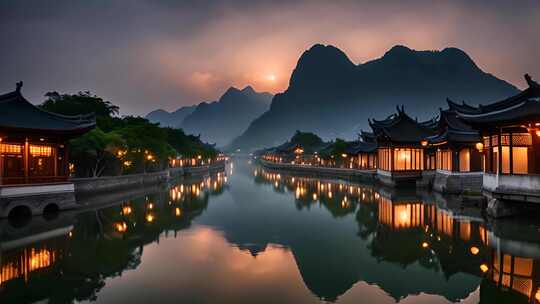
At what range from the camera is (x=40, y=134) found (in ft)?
75.2

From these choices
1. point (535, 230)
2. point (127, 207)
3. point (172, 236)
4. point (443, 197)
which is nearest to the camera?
point (535, 230)

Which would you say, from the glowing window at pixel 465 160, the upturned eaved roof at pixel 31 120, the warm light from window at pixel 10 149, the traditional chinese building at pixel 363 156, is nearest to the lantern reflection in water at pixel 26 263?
the upturned eaved roof at pixel 31 120

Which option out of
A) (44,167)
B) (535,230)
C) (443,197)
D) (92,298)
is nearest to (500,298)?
(535,230)

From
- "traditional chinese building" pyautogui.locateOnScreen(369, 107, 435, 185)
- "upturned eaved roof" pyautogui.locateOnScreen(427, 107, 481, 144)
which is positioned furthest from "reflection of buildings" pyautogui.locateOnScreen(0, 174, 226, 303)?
"traditional chinese building" pyautogui.locateOnScreen(369, 107, 435, 185)

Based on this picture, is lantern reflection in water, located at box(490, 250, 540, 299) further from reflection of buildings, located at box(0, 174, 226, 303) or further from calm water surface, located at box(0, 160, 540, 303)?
reflection of buildings, located at box(0, 174, 226, 303)

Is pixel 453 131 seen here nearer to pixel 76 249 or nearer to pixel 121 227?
pixel 121 227

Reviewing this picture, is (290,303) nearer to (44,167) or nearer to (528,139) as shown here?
(528,139)

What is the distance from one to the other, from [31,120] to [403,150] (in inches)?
1413

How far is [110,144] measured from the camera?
33.5 metres

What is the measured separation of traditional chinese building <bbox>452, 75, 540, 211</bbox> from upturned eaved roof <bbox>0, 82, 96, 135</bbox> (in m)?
24.8

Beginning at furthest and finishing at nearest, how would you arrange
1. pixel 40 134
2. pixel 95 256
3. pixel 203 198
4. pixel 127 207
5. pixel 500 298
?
pixel 203 198
pixel 127 207
pixel 40 134
pixel 95 256
pixel 500 298

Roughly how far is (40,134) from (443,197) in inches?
1183

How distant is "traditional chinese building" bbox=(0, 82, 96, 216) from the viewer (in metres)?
21.5

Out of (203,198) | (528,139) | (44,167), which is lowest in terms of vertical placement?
(203,198)
